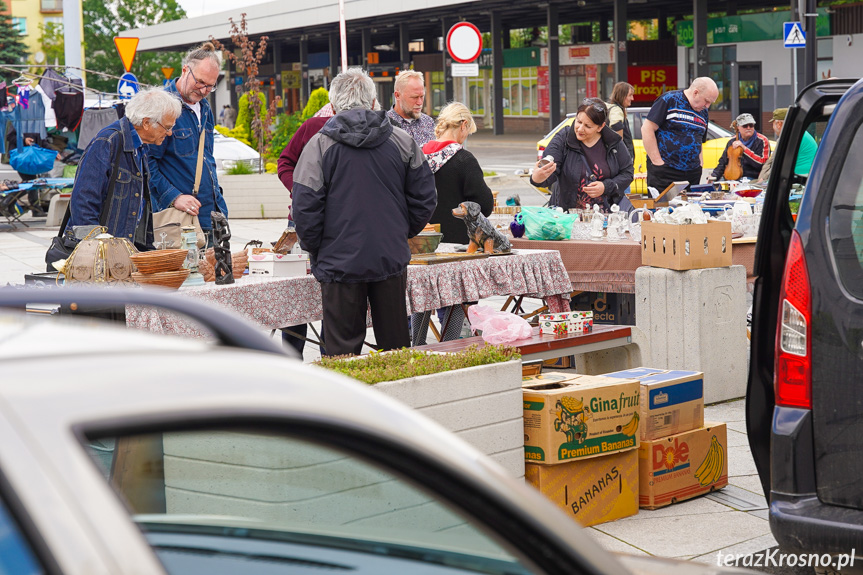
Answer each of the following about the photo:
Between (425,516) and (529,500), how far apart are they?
0.30 metres

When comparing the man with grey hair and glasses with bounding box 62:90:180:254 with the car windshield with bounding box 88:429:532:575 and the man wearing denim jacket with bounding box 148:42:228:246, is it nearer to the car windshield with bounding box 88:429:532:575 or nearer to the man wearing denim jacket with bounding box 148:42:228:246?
the man wearing denim jacket with bounding box 148:42:228:246

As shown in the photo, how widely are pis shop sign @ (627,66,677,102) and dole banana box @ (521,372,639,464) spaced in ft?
135

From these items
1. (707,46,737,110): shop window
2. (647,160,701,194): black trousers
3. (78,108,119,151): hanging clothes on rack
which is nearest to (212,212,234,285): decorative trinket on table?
(647,160,701,194): black trousers

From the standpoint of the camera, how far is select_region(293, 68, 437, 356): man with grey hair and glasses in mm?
5363

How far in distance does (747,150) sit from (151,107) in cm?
767

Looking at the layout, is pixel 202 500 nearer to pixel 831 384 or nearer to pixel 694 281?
pixel 831 384

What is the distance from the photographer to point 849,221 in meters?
3.38

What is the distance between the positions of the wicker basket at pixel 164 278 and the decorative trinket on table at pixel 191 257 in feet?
0.50

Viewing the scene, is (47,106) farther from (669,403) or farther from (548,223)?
(669,403)

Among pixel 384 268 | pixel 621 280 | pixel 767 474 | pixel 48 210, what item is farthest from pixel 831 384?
pixel 48 210

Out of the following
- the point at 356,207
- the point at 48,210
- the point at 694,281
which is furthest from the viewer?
the point at 48,210

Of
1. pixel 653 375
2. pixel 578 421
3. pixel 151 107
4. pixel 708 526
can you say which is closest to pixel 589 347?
pixel 653 375

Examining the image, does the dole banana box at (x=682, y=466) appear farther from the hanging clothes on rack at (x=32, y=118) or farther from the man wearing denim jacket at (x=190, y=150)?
the hanging clothes on rack at (x=32, y=118)

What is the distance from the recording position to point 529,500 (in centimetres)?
148
